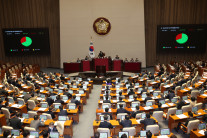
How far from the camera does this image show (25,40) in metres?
23.6

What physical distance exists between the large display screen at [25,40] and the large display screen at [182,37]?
13680mm

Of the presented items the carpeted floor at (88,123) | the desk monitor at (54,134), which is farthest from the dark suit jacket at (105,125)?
the desk monitor at (54,134)

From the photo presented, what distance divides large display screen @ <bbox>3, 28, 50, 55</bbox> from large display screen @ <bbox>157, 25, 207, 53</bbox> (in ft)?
44.9

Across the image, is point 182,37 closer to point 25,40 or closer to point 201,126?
point 201,126

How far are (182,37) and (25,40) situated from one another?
61.5 feet

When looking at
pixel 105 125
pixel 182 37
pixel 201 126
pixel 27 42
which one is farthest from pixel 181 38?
pixel 105 125

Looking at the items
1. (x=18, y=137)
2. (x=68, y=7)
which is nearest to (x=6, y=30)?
(x=68, y=7)

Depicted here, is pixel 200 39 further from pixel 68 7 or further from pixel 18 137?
pixel 18 137

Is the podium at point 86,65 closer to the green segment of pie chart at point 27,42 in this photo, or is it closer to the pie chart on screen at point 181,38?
the green segment of pie chart at point 27,42

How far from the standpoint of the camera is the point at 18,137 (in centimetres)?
692

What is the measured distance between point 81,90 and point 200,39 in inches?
682

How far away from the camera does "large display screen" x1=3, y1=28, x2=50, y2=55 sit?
23.4 meters

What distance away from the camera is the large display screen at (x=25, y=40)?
23.4 metres

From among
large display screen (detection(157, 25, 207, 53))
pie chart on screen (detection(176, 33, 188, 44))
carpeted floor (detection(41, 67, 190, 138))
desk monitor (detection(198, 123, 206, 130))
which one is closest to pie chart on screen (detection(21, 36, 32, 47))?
carpeted floor (detection(41, 67, 190, 138))
